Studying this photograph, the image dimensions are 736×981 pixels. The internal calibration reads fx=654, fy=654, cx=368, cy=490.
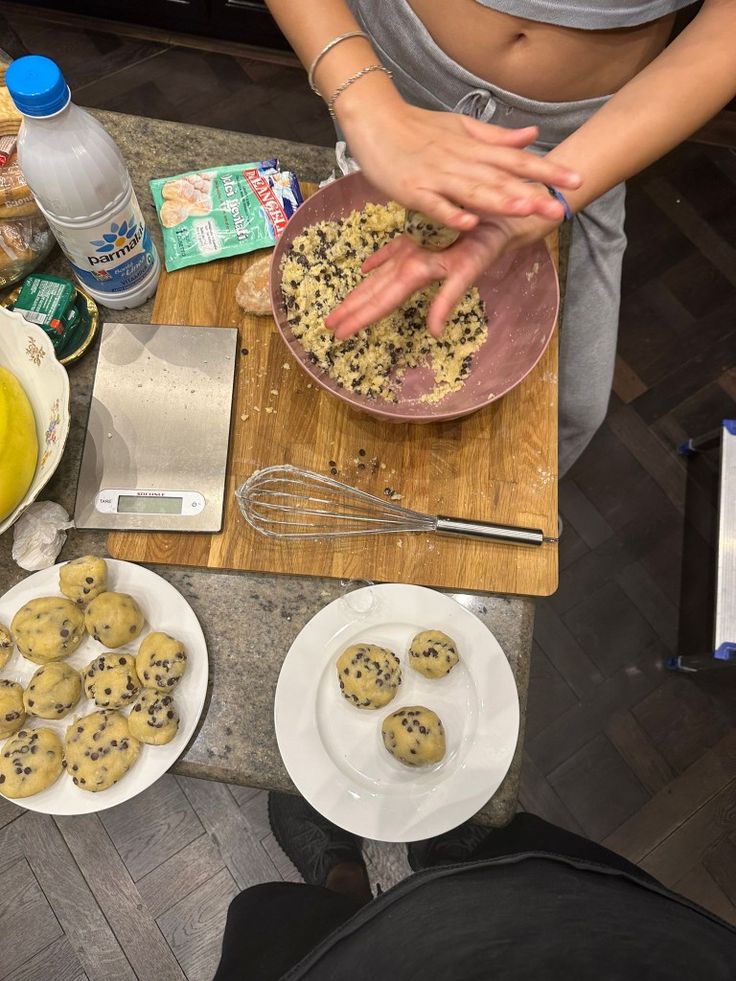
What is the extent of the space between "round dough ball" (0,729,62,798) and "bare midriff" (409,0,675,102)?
3.39 ft

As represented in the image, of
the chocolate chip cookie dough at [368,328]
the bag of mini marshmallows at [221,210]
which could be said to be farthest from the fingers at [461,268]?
the bag of mini marshmallows at [221,210]

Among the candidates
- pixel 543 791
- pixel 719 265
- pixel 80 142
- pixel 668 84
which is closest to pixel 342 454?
pixel 80 142

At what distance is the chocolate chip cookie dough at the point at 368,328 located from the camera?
2.88 feet

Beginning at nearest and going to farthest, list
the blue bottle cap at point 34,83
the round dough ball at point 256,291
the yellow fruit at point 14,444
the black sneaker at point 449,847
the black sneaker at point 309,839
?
1. the blue bottle cap at point 34,83
2. the yellow fruit at point 14,444
3. the round dough ball at point 256,291
4. the black sneaker at point 449,847
5. the black sneaker at point 309,839

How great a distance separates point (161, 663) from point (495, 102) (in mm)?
865

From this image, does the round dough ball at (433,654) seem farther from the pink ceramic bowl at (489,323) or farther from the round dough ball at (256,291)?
the round dough ball at (256,291)

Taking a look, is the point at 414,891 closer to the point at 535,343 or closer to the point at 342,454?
the point at 342,454

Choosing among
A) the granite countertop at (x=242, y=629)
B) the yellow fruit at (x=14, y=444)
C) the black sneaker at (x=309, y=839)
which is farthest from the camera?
the black sneaker at (x=309, y=839)

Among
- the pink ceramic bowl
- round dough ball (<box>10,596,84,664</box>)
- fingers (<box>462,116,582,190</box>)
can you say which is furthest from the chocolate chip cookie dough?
round dough ball (<box>10,596,84,664</box>)

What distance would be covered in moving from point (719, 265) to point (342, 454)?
1553 millimetres

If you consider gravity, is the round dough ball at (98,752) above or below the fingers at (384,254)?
below

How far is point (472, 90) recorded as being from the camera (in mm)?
898

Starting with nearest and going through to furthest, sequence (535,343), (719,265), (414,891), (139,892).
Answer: (414,891) < (535,343) < (139,892) < (719,265)

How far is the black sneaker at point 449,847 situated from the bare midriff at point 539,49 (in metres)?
1.31
